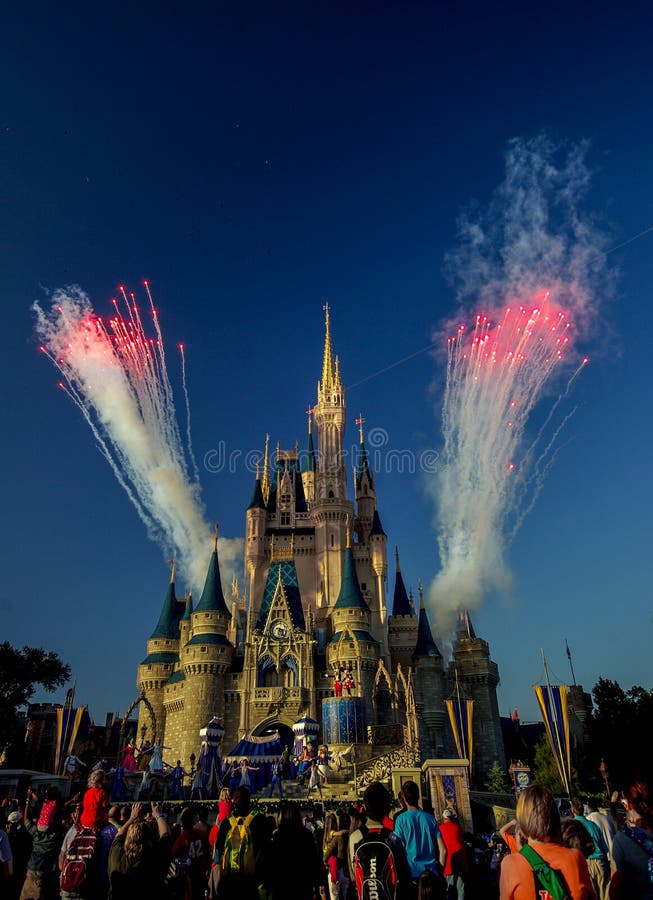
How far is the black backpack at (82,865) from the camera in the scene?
6930 mm

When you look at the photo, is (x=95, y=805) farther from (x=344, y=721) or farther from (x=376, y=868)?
(x=344, y=721)

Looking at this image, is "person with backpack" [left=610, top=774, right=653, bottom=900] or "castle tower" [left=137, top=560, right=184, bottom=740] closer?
"person with backpack" [left=610, top=774, right=653, bottom=900]

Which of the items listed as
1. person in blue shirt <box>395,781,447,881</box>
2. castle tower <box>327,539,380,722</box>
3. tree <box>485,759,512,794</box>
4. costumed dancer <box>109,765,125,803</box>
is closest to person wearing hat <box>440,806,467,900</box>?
person in blue shirt <box>395,781,447,881</box>

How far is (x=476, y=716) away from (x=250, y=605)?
75.1 ft

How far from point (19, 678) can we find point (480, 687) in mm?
39454

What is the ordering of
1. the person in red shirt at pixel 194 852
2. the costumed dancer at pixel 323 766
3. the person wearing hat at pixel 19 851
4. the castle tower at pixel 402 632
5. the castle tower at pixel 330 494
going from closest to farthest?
1. the person in red shirt at pixel 194 852
2. the person wearing hat at pixel 19 851
3. the costumed dancer at pixel 323 766
4. the castle tower at pixel 402 632
5. the castle tower at pixel 330 494

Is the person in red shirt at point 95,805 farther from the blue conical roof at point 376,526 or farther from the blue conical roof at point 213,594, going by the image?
the blue conical roof at point 376,526

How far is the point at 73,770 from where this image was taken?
33375mm

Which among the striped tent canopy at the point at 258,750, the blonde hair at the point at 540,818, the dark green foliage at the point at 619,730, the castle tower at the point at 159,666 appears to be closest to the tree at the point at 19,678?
the castle tower at the point at 159,666

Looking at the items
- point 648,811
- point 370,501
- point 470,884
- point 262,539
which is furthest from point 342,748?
point 648,811

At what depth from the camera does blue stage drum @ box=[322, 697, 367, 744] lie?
44344 mm

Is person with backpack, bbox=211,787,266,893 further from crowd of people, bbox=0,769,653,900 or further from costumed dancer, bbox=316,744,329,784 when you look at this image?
costumed dancer, bbox=316,744,329,784

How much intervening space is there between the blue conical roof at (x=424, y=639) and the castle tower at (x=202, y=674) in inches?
683

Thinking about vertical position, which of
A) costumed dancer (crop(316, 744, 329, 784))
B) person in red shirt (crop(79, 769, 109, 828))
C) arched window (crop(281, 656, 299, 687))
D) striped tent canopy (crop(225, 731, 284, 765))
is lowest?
person in red shirt (crop(79, 769, 109, 828))
